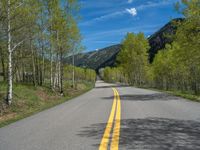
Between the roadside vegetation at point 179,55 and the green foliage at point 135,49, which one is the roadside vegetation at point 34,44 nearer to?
the roadside vegetation at point 179,55

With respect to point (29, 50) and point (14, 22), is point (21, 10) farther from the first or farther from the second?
point (29, 50)

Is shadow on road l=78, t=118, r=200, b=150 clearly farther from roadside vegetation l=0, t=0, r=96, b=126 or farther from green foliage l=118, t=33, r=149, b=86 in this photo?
green foliage l=118, t=33, r=149, b=86

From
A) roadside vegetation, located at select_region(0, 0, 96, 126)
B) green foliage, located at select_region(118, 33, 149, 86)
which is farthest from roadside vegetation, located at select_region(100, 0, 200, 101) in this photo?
roadside vegetation, located at select_region(0, 0, 96, 126)

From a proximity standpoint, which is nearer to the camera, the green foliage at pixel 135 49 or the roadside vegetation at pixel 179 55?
the roadside vegetation at pixel 179 55

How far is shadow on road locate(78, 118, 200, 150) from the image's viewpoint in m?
6.14

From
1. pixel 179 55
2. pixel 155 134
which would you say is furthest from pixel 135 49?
pixel 155 134

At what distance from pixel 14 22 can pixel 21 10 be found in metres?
2.58

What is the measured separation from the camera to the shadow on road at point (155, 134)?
614cm

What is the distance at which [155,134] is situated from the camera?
7.39 metres

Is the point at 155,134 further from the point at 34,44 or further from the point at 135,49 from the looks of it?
the point at 135,49

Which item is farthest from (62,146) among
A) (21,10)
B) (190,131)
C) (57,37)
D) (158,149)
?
(57,37)

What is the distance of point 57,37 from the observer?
1155 inches

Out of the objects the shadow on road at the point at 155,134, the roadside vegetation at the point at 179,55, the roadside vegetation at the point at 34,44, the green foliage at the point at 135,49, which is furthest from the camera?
the green foliage at the point at 135,49

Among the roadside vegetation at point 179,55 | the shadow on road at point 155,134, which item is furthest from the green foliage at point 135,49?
the shadow on road at point 155,134
